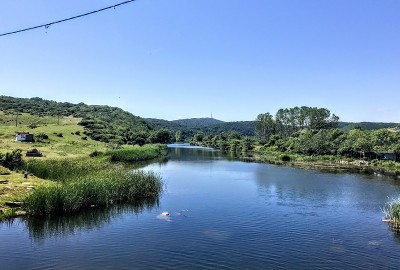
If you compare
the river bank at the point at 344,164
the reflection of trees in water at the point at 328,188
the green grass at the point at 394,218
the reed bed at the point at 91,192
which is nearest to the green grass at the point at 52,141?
the reed bed at the point at 91,192

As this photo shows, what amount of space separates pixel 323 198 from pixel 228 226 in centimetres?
2199

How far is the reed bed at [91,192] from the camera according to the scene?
1426 inches

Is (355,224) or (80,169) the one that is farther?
(80,169)

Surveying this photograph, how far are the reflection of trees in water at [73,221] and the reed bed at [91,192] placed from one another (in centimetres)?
105

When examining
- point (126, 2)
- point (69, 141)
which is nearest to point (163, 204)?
point (126, 2)

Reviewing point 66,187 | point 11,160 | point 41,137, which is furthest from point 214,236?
point 41,137

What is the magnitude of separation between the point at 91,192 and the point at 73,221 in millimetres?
6129

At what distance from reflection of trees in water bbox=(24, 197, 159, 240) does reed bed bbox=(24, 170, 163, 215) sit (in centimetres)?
105

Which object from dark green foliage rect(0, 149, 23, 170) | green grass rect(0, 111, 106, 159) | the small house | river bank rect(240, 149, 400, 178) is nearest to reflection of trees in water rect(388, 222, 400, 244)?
dark green foliage rect(0, 149, 23, 170)

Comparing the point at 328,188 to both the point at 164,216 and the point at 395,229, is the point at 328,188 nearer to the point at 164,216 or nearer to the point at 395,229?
the point at 395,229

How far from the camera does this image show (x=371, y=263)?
26.3m

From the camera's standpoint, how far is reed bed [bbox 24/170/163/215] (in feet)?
119

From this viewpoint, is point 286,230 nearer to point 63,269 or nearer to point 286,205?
point 286,205

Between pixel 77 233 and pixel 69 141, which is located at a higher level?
pixel 69 141
